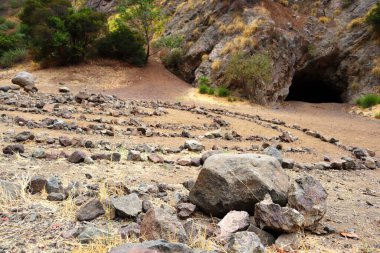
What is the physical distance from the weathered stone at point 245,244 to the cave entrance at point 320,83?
2203 centimetres

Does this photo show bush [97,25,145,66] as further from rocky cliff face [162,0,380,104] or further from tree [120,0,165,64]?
rocky cliff face [162,0,380,104]

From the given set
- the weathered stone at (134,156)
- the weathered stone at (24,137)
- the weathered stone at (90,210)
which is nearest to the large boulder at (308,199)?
the weathered stone at (90,210)

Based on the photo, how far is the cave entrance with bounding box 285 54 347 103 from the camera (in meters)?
23.9

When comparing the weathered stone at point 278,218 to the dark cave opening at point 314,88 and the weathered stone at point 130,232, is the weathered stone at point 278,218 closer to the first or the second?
the weathered stone at point 130,232

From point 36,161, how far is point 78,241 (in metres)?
2.60

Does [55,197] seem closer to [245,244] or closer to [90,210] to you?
[90,210]

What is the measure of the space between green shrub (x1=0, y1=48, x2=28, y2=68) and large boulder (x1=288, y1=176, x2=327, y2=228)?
25.4 m

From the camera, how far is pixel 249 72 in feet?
63.8

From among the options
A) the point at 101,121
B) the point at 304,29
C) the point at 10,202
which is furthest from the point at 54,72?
the point at 10,202

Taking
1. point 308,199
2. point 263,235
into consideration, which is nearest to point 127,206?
point 263,235

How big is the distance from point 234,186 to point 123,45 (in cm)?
2128

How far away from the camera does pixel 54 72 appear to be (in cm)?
2139

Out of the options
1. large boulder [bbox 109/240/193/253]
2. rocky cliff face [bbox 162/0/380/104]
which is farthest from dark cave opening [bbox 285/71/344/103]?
large boulder [bbox 109/240/193/253]

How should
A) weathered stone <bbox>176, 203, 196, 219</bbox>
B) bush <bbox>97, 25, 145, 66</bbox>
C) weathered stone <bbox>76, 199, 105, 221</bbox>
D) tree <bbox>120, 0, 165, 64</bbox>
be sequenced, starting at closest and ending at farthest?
1. weathered stone <bbox>76, 199, 105, 221</bbox>
2. weathered stone <bbox>176, 203, 196, 219</bbox>
3. tree <bbox>120, 0, 165, 64</bbox>
4. bush <bbox>97, 25, 145, 66</bbox>
